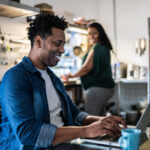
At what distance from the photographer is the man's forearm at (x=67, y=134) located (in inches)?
35.7

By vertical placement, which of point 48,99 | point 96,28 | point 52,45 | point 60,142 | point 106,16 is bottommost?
point 60,142

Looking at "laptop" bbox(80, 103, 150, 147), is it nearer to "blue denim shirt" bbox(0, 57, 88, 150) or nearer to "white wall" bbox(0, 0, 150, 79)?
"blue denim shirt" bbox(0, 57, 88, 150)

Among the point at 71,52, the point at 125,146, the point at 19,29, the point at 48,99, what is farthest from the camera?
the point at 71,52

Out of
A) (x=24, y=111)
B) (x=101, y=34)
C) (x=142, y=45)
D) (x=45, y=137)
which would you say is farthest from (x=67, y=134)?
(x=142, y=45)

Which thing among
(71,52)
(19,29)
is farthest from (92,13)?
(19,29)

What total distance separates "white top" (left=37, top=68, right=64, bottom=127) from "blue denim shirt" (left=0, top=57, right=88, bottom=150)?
6 cm

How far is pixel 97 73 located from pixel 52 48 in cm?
139

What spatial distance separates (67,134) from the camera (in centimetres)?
92

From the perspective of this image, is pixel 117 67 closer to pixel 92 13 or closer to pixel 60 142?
pixel 92 13

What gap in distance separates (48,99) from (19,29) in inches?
80.2

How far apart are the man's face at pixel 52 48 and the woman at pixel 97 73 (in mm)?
1305

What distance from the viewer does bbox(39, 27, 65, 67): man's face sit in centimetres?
120

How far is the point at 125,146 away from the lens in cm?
76

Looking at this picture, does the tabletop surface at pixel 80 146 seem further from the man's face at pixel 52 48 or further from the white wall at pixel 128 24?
the white wall at pixel 128 24
